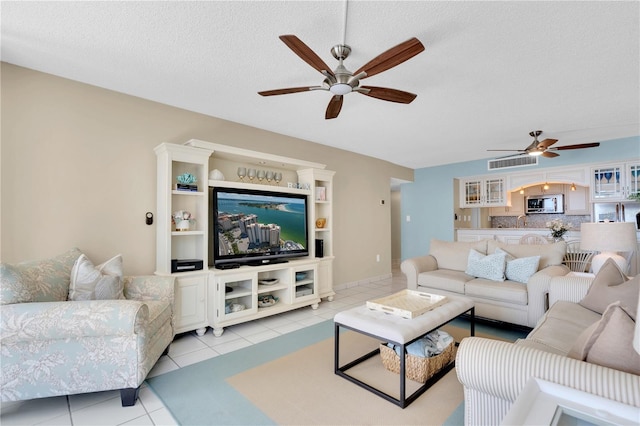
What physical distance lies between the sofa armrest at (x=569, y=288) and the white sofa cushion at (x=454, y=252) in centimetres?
112

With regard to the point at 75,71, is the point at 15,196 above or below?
below

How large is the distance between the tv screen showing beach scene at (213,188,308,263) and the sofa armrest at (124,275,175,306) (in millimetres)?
656

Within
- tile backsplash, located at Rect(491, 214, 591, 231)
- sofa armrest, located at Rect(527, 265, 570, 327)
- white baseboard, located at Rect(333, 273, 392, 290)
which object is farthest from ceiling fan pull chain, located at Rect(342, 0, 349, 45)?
tile backsplash, located at Rect(491, 214, 591, 231)

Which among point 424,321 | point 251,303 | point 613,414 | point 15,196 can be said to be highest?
point 15,196

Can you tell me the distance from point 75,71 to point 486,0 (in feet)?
10.2

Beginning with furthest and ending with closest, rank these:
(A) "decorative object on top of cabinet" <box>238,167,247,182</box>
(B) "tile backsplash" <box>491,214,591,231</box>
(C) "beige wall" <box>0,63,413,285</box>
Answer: (B) "tile backsplash" <box>491,214,591,231</box> < (A) "decorative object on top of cabinet" <box>238,167,247,182</box> < (C) "beige wall" <box>0,63,413,285</box>

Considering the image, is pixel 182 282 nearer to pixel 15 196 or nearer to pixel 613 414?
pixel 15 196

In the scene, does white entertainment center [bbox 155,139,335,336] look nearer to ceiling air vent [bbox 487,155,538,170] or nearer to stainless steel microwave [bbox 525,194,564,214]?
ceiling air vent [bbox 487,155,538,170]

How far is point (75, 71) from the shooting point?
2486mm

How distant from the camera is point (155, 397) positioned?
195cm

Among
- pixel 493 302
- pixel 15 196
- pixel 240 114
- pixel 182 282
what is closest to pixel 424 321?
pixel 493 302

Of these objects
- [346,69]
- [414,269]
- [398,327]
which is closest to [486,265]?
[414,269]

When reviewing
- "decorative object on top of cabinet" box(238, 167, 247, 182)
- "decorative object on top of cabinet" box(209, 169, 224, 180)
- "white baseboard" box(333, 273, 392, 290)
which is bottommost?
"white baseboard" box(333, 273, 392, 290)

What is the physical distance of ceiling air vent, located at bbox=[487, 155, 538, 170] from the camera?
5.45 m
